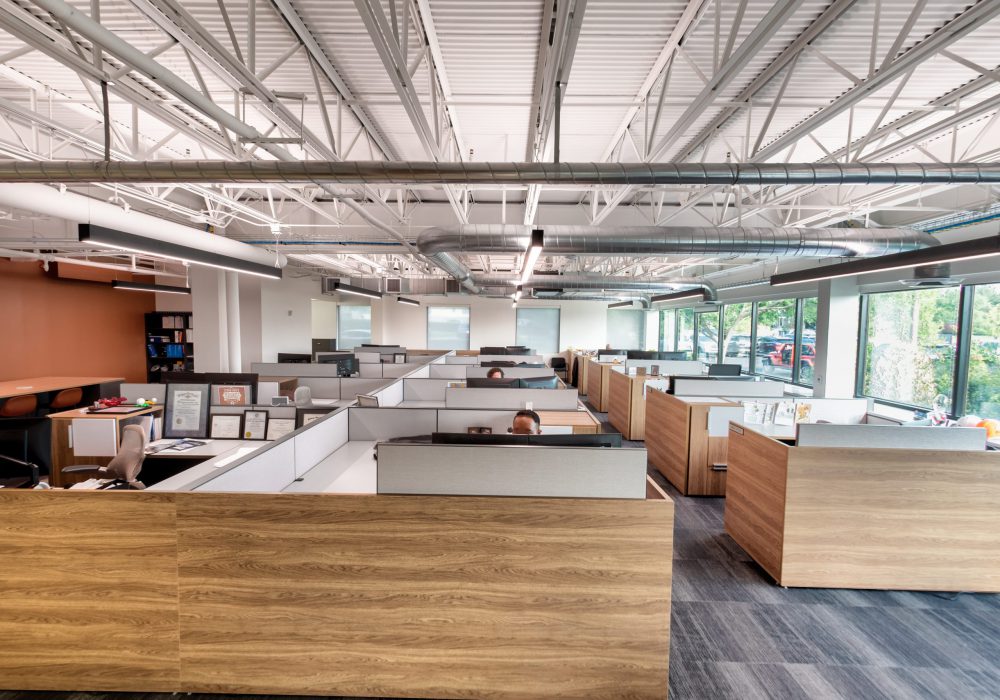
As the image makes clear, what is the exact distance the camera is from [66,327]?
28.8 feet

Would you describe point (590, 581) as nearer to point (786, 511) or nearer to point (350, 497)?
point (350, 497)

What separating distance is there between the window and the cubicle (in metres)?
12.2

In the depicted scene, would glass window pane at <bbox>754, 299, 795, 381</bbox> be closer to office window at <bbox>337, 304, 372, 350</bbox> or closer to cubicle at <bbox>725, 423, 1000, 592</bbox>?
cubicle at <bbox>725, 423, 1000, 592</bbox>

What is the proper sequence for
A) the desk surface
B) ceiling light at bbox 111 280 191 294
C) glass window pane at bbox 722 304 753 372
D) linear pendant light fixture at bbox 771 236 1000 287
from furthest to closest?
glass window pane at bbox 722 304 753 372 < ceiling light at bbox 111 280 191 294 < the desk surface < linear pendant light fixture at bbox 771 236 1000 287

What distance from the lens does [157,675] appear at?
1.90 m

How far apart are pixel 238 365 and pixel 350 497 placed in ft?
24.6

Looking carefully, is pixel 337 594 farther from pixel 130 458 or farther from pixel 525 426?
pixel 130 458

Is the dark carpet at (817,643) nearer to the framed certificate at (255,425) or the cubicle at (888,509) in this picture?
the cubicle at (888,509)

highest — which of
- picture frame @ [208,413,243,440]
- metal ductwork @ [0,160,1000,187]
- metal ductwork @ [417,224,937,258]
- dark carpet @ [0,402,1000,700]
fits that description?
metal ductwork @ [417,224,937,258]

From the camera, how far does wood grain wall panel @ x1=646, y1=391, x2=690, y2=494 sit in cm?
450

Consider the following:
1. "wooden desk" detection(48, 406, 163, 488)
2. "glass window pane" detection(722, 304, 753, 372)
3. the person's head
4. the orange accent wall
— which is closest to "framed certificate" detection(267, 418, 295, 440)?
"wooden desk" detection(48, 406, 163, 488)

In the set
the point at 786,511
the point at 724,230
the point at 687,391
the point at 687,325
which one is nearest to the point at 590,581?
the point at 786,511

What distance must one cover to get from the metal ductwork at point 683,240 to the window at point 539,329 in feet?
30.8

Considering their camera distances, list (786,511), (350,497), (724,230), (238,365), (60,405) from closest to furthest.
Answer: (350,497)
(786,511)
(724,230)
(60,405)
(238,365)
